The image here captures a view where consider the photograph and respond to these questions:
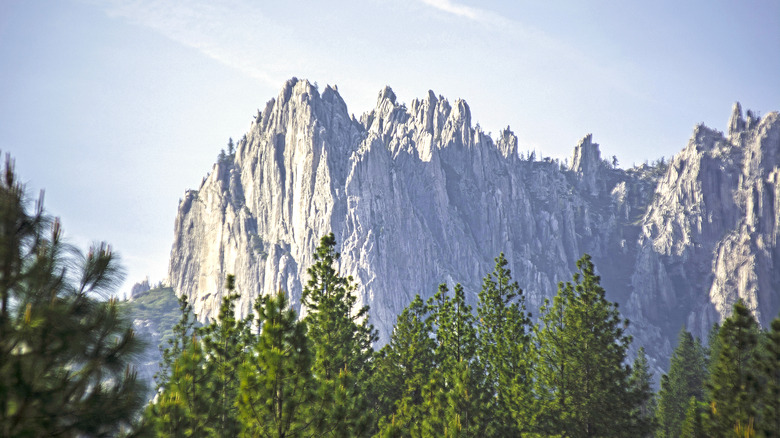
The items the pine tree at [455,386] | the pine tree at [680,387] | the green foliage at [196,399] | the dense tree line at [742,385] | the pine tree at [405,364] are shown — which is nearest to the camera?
the green foliage at [196,399]

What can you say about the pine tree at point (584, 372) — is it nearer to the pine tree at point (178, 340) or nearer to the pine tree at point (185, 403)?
the pine tree at point (178, 340)

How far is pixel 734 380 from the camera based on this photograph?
28.1 meters

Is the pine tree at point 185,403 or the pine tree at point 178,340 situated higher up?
the pine tree at point 178,340

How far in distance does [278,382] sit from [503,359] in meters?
22.4

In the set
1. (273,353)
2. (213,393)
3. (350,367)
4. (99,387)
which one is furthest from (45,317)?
(350,367)

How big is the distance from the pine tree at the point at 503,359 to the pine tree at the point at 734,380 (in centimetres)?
891

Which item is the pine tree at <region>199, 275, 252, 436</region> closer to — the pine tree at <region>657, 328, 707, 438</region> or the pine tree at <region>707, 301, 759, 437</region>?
the pine tree at <region>707, 301, 759, 437</region>

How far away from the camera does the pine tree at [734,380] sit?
85.1ft

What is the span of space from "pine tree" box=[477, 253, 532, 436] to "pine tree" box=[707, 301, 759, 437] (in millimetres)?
8915

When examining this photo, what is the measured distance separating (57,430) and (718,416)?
26.8 meters

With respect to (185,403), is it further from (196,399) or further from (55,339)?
(55,339)

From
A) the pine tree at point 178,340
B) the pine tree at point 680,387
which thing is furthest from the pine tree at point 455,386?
the pine tree at point 680,387

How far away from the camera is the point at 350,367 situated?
114 feet

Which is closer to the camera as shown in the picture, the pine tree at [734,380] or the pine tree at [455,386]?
the pine tree at [734,380]
